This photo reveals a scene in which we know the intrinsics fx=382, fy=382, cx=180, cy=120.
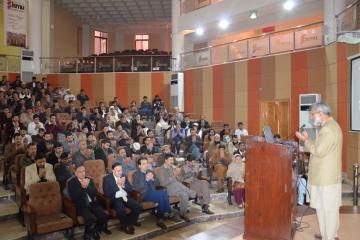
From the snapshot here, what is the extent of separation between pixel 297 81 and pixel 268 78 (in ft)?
3.41

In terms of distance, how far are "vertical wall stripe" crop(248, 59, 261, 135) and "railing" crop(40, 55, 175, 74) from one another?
15.5 feet

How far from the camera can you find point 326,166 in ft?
11.5

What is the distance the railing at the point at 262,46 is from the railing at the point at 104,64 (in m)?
1.85

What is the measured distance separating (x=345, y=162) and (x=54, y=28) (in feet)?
44.3

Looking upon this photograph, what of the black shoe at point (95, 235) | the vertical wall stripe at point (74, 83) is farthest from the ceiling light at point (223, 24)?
the black shoe at point (95, 235)

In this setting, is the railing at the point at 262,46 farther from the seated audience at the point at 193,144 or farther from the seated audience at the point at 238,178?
the seated audience at the point at 238,178

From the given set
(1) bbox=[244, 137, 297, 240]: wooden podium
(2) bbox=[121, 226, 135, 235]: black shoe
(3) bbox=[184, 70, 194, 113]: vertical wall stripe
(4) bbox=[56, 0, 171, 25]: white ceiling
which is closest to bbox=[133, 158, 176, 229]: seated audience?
(2) bbox=[121, 226, 135, 235]: black shoe

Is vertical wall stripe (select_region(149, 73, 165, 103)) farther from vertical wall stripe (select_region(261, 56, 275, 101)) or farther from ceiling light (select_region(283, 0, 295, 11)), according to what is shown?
ceiling light (select_region(283, 0, 295, 11))

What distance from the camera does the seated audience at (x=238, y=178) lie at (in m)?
6.82

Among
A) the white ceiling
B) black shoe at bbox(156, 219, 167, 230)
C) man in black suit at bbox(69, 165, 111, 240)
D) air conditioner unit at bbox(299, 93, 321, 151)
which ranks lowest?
black shoe at bbox(156, 219, 167, 230)

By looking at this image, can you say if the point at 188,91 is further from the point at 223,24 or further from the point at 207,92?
the point at 223,24

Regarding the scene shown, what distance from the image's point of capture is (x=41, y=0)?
15.8m

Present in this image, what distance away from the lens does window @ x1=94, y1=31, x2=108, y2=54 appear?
20.9m

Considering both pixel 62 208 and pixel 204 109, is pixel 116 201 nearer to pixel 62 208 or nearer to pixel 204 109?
pixel 62 208
